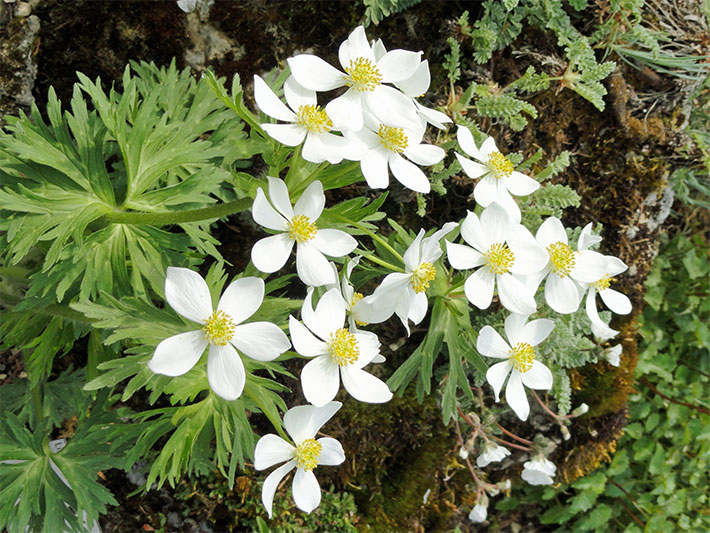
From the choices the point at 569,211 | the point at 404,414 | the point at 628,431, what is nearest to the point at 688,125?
the point at 569,211

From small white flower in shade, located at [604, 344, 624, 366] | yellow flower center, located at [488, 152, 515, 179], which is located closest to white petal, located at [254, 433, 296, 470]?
yellow flower center, located at [488, 152, 515, 179]

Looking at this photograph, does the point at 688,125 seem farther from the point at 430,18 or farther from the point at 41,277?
the point at 41,277

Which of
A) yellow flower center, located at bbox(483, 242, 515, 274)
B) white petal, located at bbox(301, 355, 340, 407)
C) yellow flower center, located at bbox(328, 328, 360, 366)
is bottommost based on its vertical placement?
white petal, located at bbox(301, 355, 340, 407)

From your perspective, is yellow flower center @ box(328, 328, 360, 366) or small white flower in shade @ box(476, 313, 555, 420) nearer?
yellow flower center @ box(328, 328, 360, 366)

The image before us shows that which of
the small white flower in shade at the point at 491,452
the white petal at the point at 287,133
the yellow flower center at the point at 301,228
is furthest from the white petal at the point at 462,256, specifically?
the small white flower in shade at the point at 491,452

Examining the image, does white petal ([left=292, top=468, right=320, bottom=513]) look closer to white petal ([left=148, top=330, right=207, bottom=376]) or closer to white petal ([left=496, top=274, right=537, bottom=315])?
white petal ([left=148, top=330, right=207, bottom=376])

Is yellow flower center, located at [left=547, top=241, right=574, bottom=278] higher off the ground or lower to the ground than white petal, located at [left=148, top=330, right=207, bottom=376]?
lower

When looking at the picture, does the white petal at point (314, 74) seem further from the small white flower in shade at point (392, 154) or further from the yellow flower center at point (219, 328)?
the yellow flower center at point (219, 328)
